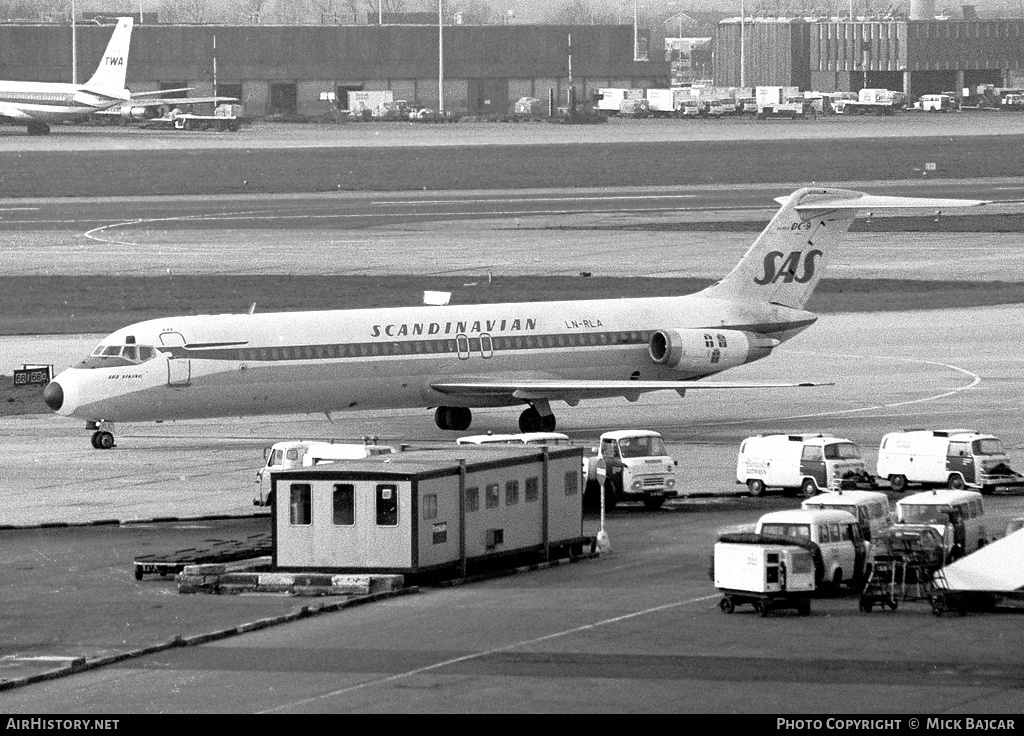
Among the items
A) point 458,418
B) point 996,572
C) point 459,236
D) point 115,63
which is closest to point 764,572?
point 996,572

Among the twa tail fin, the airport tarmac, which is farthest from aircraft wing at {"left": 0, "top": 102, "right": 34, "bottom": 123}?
the airport tarmac

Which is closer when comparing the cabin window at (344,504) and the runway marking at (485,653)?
the runway marking at (485,653)

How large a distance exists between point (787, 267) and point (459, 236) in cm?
4929

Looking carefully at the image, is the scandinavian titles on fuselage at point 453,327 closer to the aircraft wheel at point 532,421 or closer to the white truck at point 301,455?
the aircraft wheel at point 532,421

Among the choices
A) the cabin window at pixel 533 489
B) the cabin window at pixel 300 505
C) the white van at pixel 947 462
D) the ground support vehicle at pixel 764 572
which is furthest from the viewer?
the white van at pixel 947 462

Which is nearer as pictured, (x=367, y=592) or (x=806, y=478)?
(x=367, y=592)

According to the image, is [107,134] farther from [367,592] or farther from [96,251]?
[367,592]

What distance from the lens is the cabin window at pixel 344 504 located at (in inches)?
1388

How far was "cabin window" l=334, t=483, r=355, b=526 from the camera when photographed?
35250mm

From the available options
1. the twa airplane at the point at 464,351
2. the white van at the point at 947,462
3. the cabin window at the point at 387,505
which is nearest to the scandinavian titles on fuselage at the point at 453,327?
the twa airplane at the point at 464,351

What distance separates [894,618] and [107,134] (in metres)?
175

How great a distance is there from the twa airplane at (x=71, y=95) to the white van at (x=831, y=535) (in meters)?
160

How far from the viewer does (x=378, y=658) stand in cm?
2933
